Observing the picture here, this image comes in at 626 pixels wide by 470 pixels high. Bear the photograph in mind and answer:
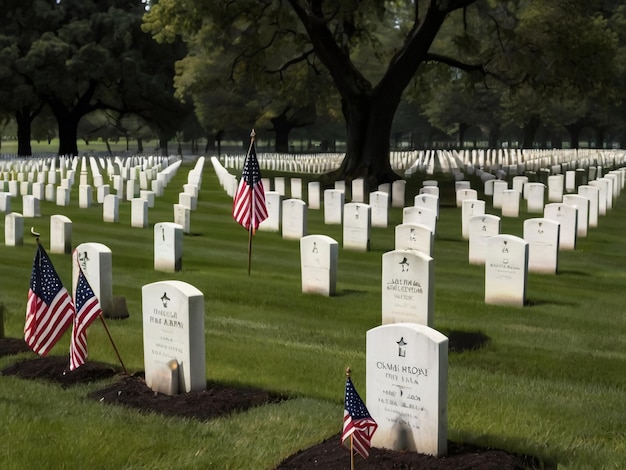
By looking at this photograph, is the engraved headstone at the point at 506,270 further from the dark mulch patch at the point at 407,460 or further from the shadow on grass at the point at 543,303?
the dark mulch patch at the point at 407,460

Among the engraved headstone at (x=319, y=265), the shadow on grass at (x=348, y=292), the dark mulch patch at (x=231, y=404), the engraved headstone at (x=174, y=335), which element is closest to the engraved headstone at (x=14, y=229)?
the engraved headstone at (x=319, y=265)

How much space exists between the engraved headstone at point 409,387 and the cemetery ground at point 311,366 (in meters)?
0.25

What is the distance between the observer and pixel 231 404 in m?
6.59

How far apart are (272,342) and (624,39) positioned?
6198 centimetres

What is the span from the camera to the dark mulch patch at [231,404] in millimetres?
5293

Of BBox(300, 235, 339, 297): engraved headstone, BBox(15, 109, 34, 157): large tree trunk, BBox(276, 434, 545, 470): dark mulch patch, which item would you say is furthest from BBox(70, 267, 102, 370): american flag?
BBox(15, 109, 34, 157): large tree trunk

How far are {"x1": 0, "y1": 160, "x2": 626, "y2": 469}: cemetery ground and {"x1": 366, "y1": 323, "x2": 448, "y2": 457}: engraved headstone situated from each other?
247 millimetres

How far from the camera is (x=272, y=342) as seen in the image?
8797 millimetres

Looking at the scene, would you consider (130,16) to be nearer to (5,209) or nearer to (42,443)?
(5,209)

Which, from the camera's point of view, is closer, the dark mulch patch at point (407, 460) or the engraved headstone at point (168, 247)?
the dark mulch patch at point (407, 460)

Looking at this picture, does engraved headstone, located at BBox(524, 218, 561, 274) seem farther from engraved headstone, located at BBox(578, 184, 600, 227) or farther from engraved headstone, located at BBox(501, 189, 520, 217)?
engraved headstone, located at BBox(501, 189, 520, 217)

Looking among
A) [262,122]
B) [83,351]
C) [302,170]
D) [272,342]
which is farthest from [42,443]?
[262,122]

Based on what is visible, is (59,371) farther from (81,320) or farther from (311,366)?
(311,366)

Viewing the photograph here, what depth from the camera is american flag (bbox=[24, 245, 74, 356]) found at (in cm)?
713
